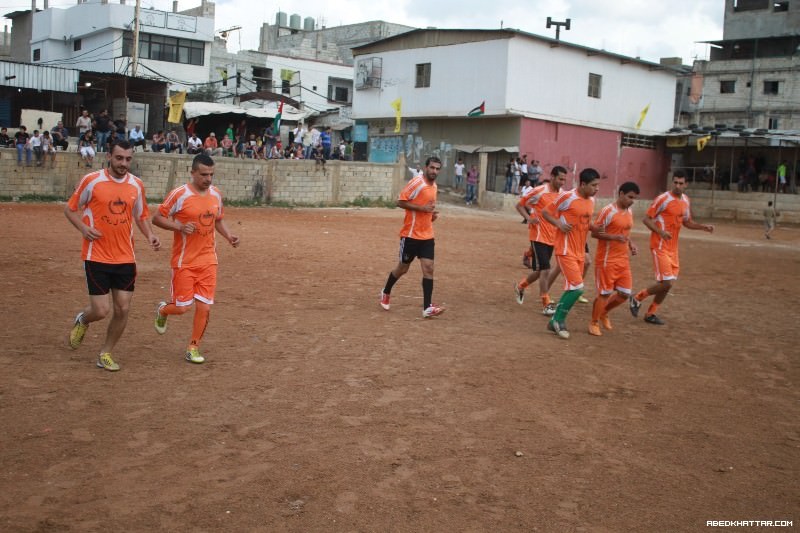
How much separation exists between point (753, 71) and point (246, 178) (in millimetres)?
36905

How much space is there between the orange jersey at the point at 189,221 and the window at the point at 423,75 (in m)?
32.3

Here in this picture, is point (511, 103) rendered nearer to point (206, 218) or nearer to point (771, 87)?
point (771, 87)

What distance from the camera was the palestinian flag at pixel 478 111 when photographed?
35469 millimetres

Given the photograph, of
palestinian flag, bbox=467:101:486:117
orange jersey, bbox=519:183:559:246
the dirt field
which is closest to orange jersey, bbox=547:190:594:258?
the dirt field

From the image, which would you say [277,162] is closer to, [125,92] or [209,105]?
[209,105]

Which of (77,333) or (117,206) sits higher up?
(117,206)

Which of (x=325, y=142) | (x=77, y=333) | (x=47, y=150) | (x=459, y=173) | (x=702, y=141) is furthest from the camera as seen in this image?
(x=459, y=173)

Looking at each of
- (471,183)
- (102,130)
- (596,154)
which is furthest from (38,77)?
(596,154)

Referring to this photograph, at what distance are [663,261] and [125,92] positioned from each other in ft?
112

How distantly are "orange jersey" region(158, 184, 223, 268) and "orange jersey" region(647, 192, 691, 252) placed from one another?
5748 mm

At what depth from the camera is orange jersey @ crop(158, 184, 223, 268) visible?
7.00 meters

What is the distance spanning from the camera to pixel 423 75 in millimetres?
38688

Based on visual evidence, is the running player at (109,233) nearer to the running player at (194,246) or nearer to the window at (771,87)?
the running player at (194,246)

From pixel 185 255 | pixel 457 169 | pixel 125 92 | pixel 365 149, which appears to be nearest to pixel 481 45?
pixel 457 169
